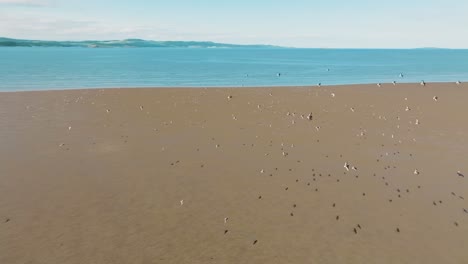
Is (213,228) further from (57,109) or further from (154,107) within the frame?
(57,109)

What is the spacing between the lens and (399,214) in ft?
52.5

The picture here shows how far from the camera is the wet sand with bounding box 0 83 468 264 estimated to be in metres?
13.4

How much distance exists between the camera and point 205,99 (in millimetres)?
41062

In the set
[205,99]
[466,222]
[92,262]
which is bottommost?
[92,262]

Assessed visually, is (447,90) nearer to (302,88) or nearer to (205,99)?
(302,88)

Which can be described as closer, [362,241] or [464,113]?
[362,241]

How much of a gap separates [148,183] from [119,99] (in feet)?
78.3

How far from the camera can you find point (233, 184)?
1927 centimetres

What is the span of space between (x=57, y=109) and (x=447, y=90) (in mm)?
39915

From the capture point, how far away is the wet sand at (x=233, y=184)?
529 inches

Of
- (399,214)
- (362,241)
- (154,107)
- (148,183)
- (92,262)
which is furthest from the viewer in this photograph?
(154,107)

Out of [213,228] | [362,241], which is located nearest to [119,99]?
[213,228]

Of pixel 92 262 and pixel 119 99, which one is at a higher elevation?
pixel 119 99

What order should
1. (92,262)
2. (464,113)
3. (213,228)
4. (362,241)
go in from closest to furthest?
(92,262) → (362,241) → (213,228) → (464,113)
